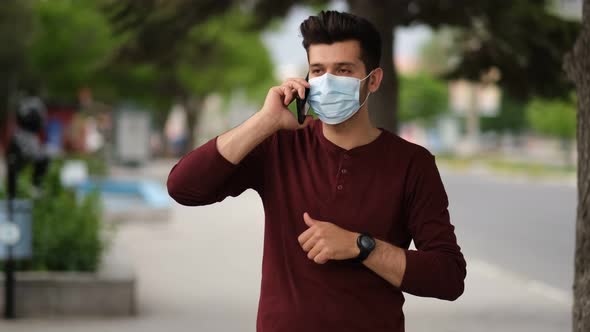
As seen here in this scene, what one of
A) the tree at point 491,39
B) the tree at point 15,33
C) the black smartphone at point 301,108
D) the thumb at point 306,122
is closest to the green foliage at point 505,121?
the tree at point 15,33

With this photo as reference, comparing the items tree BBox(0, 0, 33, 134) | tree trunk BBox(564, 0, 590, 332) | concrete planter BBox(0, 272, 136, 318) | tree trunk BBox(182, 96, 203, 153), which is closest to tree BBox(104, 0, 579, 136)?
concrete planter BBox(0, 272, 136, 318)

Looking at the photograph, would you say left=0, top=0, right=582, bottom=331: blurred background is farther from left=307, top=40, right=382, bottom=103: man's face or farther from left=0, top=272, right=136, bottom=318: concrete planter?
left=307, top=40, right=382, bottom=103: man's face

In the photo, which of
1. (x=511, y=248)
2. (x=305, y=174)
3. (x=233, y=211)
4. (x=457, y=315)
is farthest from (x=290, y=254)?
(x=233, y=211)

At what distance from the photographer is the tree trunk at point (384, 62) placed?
33.3 feet

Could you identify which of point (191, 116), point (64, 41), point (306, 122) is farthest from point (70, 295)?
point (191, 116)

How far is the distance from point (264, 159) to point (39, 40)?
44.7 metres

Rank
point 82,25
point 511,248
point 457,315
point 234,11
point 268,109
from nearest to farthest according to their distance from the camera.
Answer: point 268,109
point 457,315
point 234,11
point 511,248
point 82,25

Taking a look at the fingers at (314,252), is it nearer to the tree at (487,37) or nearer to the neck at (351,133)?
the neck at (351,133)

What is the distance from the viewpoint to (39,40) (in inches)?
1822

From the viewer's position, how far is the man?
2.89 metres

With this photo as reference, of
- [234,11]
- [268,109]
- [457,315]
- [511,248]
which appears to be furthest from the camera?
[511,248]

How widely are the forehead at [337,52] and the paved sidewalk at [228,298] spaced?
17.4 ft

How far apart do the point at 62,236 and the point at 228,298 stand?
1.50 meters

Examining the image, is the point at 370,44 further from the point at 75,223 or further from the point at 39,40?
the point at 39,40
